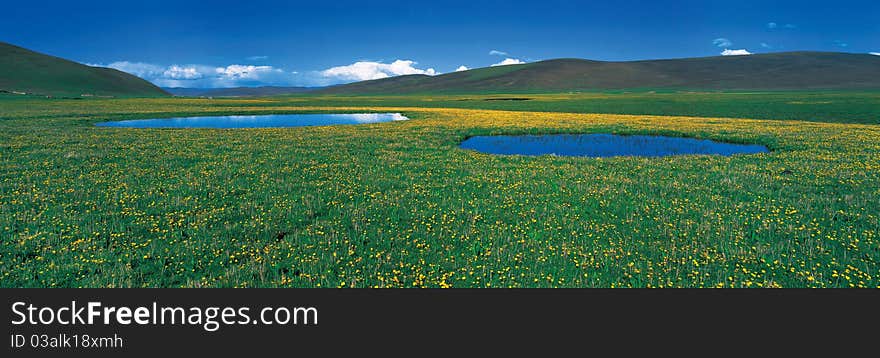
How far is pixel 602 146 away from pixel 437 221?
21583mm

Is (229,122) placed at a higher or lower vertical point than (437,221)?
higher

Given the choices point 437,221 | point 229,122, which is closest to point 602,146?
point 437,221

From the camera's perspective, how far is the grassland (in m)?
8.34

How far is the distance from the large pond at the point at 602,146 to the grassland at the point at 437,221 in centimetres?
442

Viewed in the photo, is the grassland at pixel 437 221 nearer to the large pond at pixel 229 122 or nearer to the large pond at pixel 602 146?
the large pond at pixel 602 146

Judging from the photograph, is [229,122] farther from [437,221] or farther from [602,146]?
[437,221]

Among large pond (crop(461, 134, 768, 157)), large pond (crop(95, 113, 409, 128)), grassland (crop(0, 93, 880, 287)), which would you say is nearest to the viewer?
grassland (crop(0, 93, 880, 287))

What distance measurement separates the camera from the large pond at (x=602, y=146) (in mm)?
26125

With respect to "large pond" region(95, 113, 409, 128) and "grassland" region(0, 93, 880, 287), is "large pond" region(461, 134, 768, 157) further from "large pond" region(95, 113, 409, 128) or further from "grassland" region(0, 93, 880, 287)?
"large pond" region(95, 113, 409, 128)

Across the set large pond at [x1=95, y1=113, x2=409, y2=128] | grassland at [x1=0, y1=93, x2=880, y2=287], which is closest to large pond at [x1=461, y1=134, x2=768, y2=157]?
grassland at [x1=0, y1=93, x2=880, y2=287]

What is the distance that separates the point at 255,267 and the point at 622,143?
95.1 ft

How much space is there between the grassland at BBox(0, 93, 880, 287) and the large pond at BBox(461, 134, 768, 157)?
4.42 meters

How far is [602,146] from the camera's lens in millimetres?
29188
